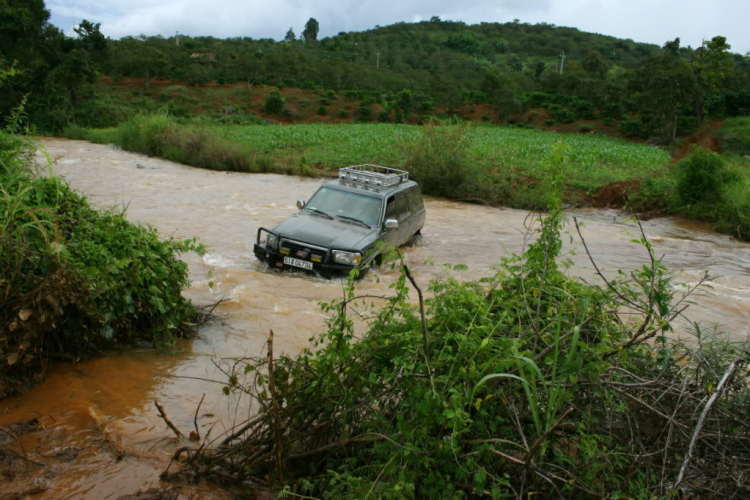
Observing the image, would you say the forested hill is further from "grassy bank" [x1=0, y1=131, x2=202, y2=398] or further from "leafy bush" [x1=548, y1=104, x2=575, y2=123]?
"grassy bank" [x1=0, y1=131, x2=202, y2=398]

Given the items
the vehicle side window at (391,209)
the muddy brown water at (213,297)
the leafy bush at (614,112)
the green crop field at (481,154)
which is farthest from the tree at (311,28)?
the vehicle side window at (391,209)

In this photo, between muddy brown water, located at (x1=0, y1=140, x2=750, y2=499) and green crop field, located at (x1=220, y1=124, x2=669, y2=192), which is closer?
muddy brown water, located at (x1=0, y1=140, x2=750, y2=499)

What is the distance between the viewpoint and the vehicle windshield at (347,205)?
1038cm

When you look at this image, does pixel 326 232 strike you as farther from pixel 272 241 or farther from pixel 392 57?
pixel 392 57

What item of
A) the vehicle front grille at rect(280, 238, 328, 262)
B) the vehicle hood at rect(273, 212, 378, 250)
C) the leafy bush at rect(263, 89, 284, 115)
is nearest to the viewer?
the vehicle front grille at rect(280, 238, 328, 262)

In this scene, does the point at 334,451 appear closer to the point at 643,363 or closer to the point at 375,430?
the point at 375,430

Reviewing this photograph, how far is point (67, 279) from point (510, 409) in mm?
3978

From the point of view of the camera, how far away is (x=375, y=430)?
3480 mm

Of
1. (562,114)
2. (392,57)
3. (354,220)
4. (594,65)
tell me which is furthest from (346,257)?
(392,57)

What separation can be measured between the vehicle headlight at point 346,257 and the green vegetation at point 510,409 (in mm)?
5220

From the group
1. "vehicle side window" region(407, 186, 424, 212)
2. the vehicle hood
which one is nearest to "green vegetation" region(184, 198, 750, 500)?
the vehicle hood

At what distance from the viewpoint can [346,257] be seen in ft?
30.3

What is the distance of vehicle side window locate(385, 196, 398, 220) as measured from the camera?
10.6 m

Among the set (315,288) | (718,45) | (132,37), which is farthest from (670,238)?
(132,37)
